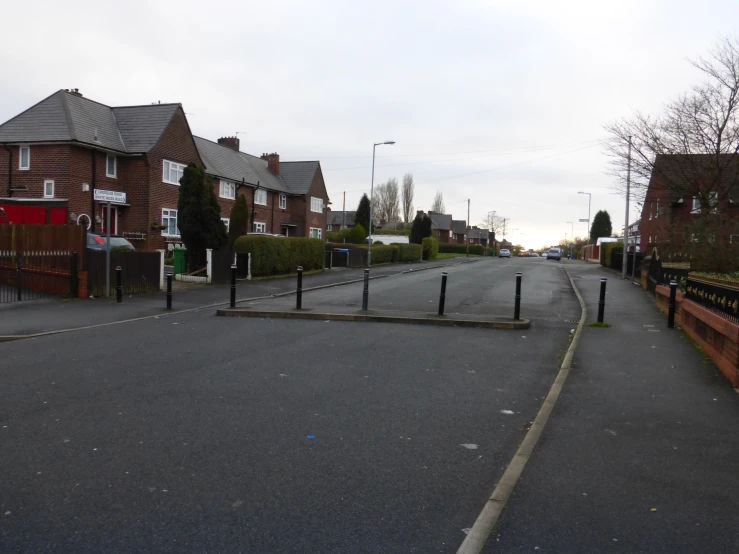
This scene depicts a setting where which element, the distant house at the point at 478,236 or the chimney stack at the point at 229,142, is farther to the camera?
the distant house at the point at 478,236

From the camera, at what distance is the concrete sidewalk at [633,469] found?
3.72m

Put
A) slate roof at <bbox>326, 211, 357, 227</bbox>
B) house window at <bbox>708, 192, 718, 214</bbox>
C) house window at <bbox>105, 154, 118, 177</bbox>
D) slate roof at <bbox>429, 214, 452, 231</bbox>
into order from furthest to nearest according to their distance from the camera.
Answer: slate roof at <bbox>429, 214, 452, 231</bbox>
slate roof at <bbox>326, 211, 357, 227</bbox>
house window at <bbox>105, 154, 118, 177</bbox>
house window at <bbox>708, 192, 718, 214</bbox>

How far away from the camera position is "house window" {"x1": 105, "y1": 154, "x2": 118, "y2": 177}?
32.5 metres

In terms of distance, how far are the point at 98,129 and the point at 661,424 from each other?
107 feet

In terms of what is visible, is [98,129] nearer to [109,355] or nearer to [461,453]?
[109,355]

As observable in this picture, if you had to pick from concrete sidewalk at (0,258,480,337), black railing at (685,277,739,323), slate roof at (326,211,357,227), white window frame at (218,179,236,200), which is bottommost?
concrete sidewalk at (0,258,480,337)

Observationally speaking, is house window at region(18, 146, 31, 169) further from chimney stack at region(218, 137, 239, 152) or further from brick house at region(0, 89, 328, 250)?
chimney stack at region(218, 137, 239, 152)

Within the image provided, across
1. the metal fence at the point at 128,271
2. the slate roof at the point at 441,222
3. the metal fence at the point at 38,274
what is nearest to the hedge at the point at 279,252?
the metal fence at the point at 128,271

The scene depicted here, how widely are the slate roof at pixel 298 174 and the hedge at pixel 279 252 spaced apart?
2267cm

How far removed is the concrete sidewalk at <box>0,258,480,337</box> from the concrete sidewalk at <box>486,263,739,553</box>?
1018 cm

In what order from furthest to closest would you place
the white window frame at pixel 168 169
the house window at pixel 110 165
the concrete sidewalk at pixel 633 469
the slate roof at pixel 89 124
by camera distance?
the white window frame at pixel 168 169
the house window at pixel 110 165
the slate roof at pixel 89 124
the concrete sidewalk at pixel 633 469

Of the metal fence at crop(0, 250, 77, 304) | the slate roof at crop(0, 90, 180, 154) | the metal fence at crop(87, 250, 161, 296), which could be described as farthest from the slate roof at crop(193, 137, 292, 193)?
the metal fence at crop(0, 250, 77, 304)

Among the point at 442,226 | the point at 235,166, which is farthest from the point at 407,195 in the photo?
the point at 235,166

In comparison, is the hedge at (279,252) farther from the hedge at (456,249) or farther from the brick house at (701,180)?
the hedge at (456,249)
